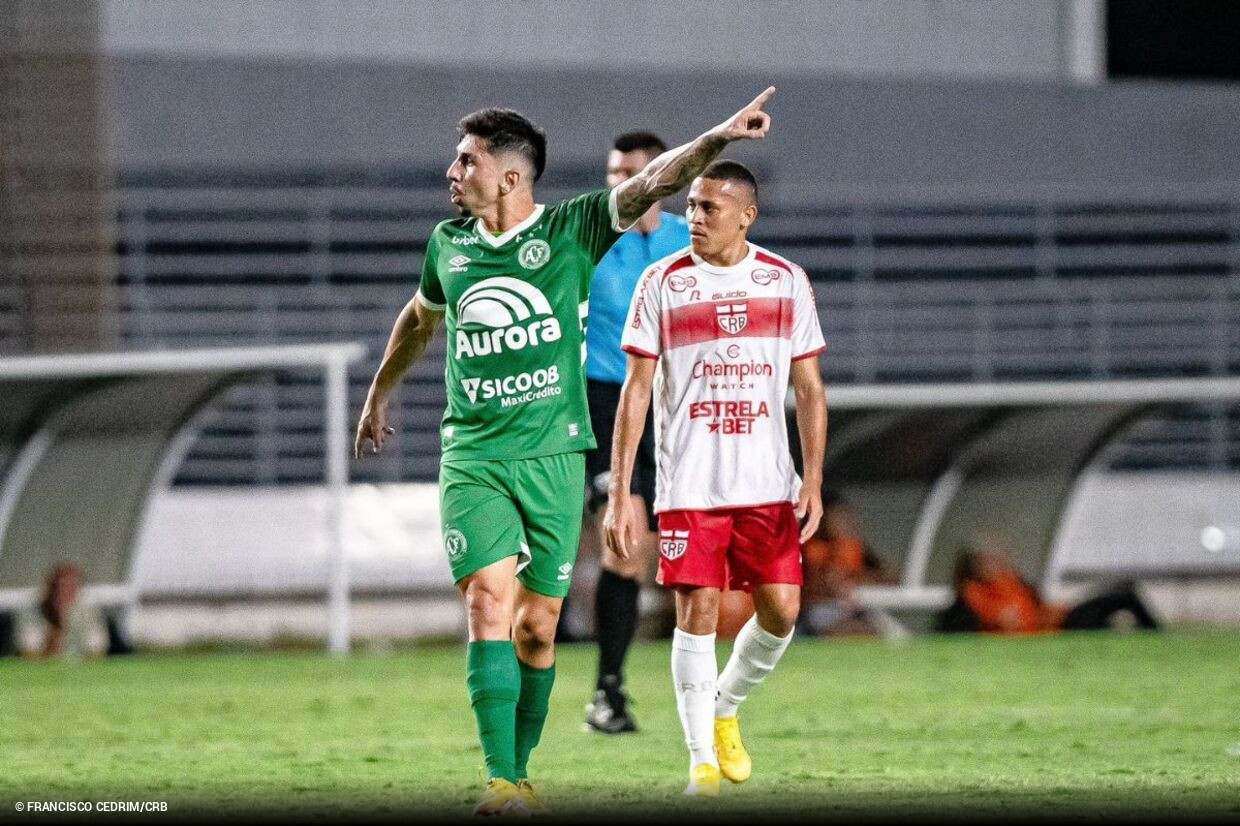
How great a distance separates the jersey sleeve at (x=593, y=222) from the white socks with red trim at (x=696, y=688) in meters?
1.23

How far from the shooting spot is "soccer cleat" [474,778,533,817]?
5.60m

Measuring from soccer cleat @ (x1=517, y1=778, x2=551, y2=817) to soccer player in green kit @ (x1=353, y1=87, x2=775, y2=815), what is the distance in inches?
7.4

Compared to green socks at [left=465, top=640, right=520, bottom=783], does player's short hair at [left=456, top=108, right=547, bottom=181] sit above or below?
above

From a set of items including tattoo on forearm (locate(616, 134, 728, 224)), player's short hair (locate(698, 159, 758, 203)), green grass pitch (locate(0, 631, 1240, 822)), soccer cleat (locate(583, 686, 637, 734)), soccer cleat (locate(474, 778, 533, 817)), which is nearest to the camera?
soccer cleat (locate(474, 778, 533, 817))

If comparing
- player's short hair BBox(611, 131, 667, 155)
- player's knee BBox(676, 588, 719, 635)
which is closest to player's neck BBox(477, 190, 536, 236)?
player's knee BBox(676, 588, 719, 635)

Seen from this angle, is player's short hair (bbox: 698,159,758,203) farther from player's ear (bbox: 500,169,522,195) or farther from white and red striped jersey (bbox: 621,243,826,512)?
player's ear (bbox: 500,169,522,195)

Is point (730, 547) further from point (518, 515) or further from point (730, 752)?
point (518, 515)

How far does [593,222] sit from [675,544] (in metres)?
1.04

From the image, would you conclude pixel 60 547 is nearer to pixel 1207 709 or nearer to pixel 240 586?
pixel 240 586

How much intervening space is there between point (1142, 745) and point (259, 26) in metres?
15.9

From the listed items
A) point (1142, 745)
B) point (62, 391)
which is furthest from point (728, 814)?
point (62, 391)

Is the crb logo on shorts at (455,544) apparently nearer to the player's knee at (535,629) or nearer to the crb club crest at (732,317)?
the player's knee at (535,629)

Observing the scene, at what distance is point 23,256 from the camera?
20375 mm

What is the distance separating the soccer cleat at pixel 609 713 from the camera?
8.50m
